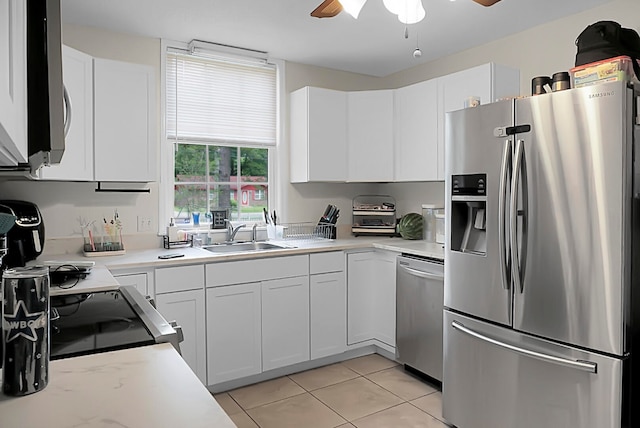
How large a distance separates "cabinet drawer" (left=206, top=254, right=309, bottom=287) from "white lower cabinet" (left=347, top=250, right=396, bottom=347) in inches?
17.7

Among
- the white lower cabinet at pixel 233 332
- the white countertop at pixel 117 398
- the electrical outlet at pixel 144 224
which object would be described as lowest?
the white lower cabinet at pixel 233 332

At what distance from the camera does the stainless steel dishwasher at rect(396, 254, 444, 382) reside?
9.78 ft

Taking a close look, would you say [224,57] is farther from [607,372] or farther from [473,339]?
[607,372]

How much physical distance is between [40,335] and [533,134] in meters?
2.01

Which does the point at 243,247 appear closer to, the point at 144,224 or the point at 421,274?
the point at 144,224

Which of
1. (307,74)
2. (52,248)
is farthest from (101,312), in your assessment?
(307,74)

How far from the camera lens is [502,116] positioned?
2.23 meters

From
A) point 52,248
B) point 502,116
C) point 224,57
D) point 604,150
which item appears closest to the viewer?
point 604,150

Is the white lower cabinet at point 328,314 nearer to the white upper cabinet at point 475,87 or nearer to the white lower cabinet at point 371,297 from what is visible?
the white lower cabinet at point 371,297

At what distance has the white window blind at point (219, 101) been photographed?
3467mm

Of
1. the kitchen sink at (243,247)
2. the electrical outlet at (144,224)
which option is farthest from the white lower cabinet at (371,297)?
the electrical outlet at (144,224)

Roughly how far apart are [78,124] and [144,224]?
0.89 m

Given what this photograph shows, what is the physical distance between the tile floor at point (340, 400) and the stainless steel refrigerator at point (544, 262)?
324 mm

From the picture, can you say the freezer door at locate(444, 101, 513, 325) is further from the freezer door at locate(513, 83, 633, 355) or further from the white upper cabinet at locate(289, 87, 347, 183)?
the white upper cabinet at locate(289, 87, 347, 183)
